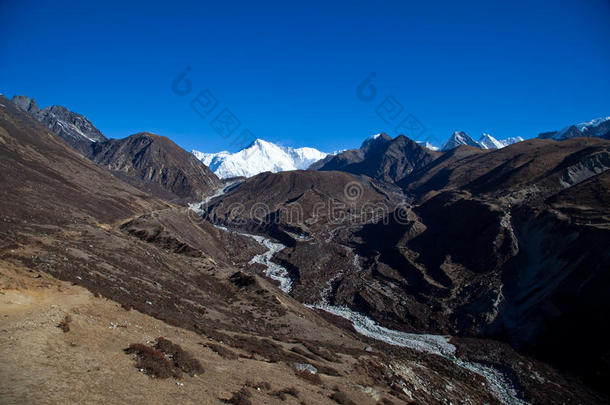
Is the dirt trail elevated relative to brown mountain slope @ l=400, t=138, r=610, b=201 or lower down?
lower down

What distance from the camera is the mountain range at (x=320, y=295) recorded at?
15445 mm

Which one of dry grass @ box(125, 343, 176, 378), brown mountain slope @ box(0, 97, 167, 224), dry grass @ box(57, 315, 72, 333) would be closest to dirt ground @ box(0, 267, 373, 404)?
dry grass @ box(57, 315, 72, 333)

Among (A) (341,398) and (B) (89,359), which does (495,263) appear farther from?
(B) (89,359)

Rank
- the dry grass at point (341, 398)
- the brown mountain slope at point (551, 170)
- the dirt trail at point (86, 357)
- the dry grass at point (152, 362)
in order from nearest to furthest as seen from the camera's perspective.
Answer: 1. the dirt trail at point (86, 357)
2. the dry grass at point (152, 362)
3. the dry grass at point (341, 398)
4. the brown mountain slope at point (551, 170)

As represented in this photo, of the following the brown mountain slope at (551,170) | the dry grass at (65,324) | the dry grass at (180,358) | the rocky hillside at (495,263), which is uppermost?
the brown mountain slope at (551,170)

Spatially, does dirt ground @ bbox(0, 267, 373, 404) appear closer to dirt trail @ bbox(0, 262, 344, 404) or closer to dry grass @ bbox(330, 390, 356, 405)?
dirt trail @ bbox(0, 262, 344, 404)

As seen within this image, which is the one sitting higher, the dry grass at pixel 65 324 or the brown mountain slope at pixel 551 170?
the brown mountain slope at pixel 551 170

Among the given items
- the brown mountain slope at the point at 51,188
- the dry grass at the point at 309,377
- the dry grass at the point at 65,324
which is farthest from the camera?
the brown mountain slope at the point at 51,188

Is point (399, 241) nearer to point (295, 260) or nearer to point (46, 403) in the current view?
point (295, 260)

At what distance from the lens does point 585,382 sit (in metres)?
33.0

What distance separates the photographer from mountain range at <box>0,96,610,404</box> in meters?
15.4

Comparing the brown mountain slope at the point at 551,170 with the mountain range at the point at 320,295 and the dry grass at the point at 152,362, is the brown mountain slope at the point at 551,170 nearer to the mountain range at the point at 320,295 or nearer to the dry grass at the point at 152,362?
the mountain range at the point at 320,295

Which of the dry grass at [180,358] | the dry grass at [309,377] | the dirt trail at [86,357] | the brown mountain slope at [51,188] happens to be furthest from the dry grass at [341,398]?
the brown mountain slope at [51,188]

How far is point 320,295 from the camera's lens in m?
59.1
